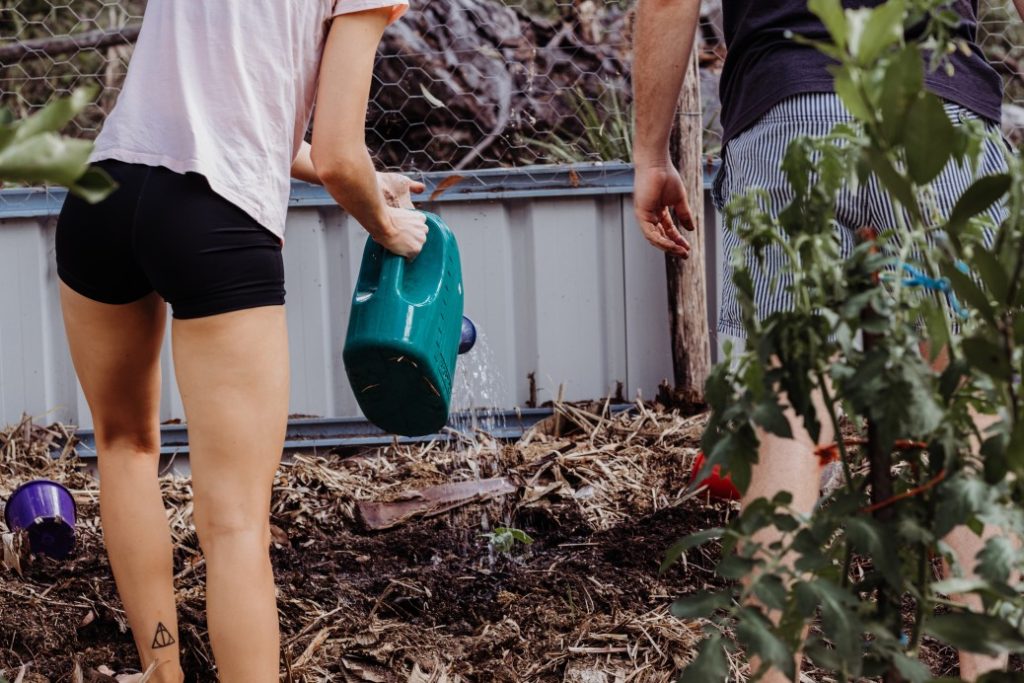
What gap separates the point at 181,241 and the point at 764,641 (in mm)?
1132

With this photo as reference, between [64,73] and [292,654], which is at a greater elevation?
[64,73]

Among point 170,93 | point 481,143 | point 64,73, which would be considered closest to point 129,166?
point 170,93

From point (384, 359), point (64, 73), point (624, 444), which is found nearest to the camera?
point (384, 359)

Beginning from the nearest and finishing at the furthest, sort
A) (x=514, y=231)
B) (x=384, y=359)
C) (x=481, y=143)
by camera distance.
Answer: (x=384, y=359), (x=514, y=231), (x=481, y=143)

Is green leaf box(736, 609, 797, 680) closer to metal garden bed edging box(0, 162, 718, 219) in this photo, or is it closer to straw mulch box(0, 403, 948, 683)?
straw mulch box(0, 403, 948, 683)

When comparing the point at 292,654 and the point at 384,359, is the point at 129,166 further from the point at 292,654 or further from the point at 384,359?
the point at 292,654

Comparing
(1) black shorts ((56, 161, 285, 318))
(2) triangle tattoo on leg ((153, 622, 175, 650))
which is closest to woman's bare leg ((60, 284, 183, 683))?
(2) triangle tattoo on leg ((153, 622, 175, 650))

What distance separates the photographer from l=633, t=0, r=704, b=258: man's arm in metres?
1.78

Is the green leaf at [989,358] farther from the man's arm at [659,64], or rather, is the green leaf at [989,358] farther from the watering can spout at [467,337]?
the watering can spout at [467,337]

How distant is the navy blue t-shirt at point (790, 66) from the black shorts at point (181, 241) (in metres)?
0.73

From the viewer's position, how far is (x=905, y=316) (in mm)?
870

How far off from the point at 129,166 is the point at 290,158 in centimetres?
23

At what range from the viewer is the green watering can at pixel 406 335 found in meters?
2.05

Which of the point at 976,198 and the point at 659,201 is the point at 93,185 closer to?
the point at 976,198
